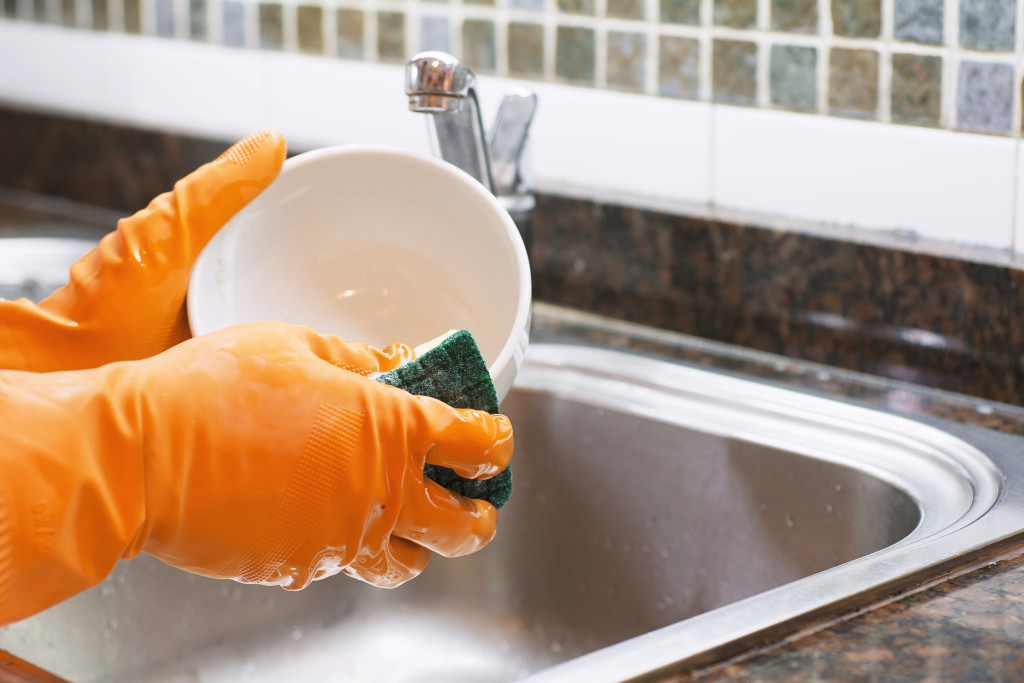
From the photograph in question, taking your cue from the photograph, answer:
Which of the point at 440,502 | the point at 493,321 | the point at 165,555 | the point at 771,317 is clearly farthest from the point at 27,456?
the point at 771,317

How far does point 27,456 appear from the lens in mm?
505

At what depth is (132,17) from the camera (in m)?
1.39

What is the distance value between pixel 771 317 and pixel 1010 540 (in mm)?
335

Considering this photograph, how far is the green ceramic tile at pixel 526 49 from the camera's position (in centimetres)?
107

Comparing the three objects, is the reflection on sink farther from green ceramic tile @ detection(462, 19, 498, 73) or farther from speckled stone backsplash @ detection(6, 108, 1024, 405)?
green ceramic tile @ detection(462, 19, 498, 73)

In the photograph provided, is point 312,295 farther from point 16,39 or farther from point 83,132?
point 16,39

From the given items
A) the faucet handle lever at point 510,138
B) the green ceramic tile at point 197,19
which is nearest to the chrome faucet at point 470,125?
the faucet handle lever at point 510,138

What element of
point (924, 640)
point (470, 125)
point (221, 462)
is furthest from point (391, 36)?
point (924, 640)

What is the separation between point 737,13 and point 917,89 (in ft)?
0.53

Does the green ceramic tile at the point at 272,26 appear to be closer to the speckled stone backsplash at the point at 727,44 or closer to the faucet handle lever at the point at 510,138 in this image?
the speckled stone backsplash at the point at 727,44

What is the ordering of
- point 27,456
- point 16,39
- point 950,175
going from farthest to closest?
point 16,39 → point 950,175 → point 27,456

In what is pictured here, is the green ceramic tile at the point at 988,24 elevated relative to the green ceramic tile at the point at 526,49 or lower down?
elevated

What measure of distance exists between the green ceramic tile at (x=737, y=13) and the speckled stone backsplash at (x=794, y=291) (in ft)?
0.52

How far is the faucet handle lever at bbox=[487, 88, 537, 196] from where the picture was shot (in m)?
0.87
